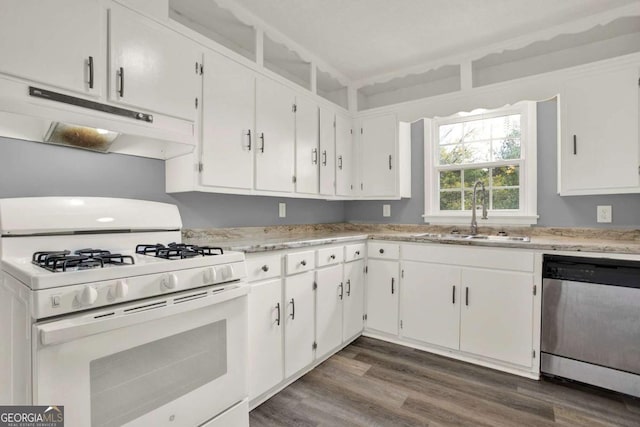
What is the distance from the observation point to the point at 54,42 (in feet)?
4.48

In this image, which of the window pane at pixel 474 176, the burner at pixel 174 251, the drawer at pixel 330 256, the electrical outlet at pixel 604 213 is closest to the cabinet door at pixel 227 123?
the burner at pixel 174 251

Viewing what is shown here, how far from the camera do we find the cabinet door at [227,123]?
1.97 m

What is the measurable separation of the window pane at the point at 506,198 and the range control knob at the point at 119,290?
2.92m

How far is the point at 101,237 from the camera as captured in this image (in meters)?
1.58

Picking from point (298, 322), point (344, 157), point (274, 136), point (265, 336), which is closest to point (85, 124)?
point (274, 136)

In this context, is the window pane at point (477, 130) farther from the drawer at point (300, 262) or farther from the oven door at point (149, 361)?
the oven door at point (149, 361)

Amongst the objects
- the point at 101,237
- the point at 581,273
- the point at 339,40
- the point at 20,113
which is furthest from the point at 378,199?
the point at 20,113

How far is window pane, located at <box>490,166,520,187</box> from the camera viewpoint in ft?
9.31

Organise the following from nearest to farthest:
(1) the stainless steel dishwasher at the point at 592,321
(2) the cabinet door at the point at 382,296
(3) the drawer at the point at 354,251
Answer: (1) the stainless steel dishwasher at the point at 592,321
(3) the drawer at the point at 354,251
(2) the cabinet door at the point at 382,296

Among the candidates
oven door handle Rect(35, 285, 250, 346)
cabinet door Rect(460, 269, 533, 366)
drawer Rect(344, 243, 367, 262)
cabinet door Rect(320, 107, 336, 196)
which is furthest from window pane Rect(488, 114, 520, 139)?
oven door handle Rect(35, 285, 250, 346)

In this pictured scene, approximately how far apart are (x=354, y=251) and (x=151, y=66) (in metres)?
1.88

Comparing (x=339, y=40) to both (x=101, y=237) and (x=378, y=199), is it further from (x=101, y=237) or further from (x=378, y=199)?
(x=101, y=237)

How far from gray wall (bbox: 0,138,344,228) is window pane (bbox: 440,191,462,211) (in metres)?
1.74

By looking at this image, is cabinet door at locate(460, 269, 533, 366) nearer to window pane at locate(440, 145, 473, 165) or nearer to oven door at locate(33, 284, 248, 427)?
window pane at locate(440, 145, 473, 165)
